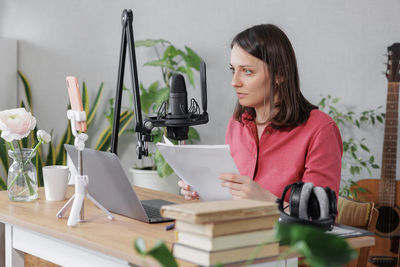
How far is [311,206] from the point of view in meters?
1.35

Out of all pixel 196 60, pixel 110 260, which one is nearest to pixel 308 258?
pixel 110 260

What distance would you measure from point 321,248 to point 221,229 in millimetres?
499

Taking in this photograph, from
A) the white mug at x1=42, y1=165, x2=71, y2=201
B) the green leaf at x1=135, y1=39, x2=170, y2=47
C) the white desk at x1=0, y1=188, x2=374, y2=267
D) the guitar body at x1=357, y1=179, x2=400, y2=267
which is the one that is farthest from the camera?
the green leaf at x1=135, y1=39, x2=170, y2=47

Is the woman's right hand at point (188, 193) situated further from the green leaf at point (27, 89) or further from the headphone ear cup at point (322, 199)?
the green leaf at point (27, 89)

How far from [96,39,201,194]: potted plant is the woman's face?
1.65 meters

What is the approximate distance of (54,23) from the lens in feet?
15.4

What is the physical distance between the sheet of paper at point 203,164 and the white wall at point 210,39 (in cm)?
171

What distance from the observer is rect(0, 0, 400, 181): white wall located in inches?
121

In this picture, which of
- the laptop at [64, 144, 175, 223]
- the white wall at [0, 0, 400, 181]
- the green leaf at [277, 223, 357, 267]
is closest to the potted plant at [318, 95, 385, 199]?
the white wall at [0, 0, 400, 181]

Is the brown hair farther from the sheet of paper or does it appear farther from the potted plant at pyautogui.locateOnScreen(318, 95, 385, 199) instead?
the potted plant at pyautogui.locateOnScreen(318, 95, 385, 199)

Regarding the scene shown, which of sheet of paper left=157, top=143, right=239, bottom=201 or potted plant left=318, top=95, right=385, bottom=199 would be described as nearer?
sheet of paper left=157, top=143, right=239, bottom=201

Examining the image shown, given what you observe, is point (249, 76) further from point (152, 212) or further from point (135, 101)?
point (152, 212)

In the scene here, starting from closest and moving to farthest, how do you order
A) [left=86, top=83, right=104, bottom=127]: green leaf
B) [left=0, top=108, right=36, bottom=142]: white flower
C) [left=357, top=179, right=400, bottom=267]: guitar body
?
[left=0, top=108, right=36, bottom=142]: white flower
[left=357, top=179, right=400, bottom=267]: guitar body
[left=86, top=83, right=104, bottom=127]: green leaf

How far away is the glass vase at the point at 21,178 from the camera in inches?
75.1
